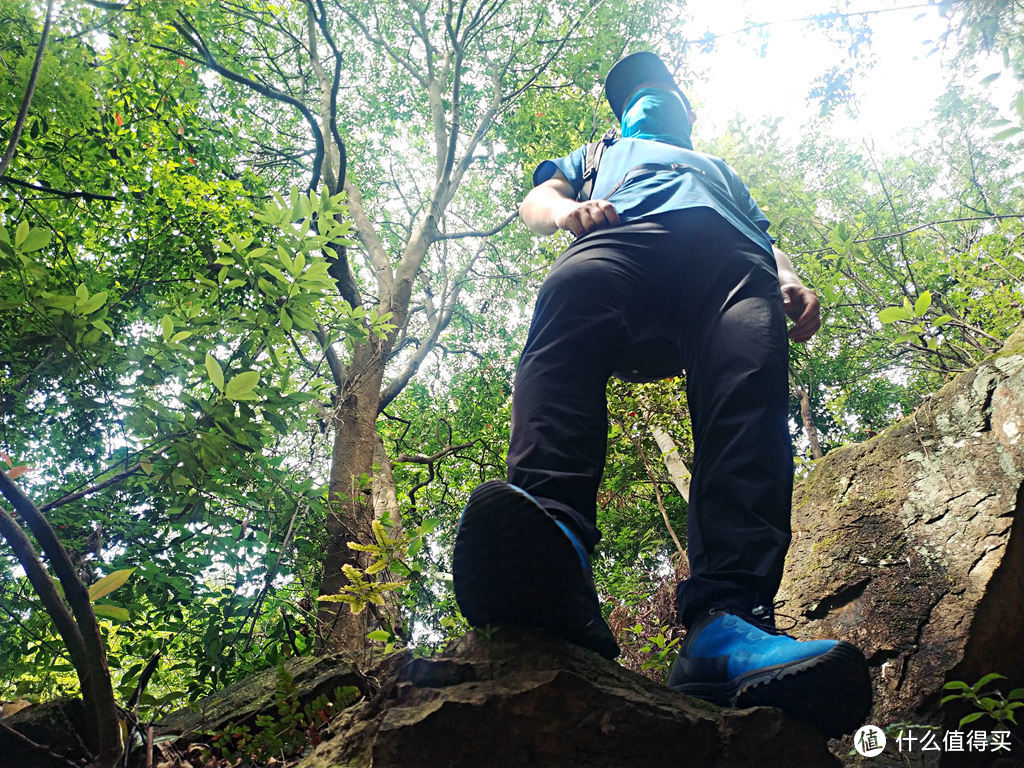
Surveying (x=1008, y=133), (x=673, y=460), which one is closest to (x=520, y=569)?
(x=1008, y=133)

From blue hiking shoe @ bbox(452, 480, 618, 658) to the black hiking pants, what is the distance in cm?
14

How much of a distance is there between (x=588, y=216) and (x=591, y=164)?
506 mm

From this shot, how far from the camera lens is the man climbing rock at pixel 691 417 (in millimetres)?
1148

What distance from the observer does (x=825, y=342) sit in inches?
315

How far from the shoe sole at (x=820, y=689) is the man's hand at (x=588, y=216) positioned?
1.20 meters

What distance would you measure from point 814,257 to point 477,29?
494 centimetres

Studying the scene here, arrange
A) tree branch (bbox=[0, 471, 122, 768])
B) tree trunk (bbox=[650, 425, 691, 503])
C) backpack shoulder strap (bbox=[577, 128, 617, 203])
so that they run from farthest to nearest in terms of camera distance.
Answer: tree trunk (bbox=[650, 425, 691, 503]) < backpack shoulder strap (bbox=[577, 128, 617, 203]) < tree branch (bbox=[0, 471, 122, 768])

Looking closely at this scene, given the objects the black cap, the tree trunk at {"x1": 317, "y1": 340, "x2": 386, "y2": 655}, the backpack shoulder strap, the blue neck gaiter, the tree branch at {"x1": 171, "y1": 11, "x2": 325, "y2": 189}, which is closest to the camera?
the backpack shoulder strap

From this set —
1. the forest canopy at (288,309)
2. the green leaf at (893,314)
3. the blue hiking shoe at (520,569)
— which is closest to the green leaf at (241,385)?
the forest canopy at (288,309)

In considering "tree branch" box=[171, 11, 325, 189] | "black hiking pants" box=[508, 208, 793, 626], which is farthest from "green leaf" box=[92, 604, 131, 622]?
"tree branch" box=[171, 11, 325, 189]

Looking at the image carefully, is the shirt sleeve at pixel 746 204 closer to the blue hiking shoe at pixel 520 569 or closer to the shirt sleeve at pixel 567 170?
the shirt sleeve at pixel 567 170

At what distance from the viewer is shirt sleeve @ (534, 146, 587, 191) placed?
2.18 metres

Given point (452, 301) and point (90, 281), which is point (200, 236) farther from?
point (452, 301)

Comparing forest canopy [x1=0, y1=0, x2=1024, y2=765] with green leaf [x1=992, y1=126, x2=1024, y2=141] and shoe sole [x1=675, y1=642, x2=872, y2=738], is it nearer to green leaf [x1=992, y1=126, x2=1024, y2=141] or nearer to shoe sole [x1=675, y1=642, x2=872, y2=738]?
green leaf [x1=992, y1=126, x2=1024, y2=141]
